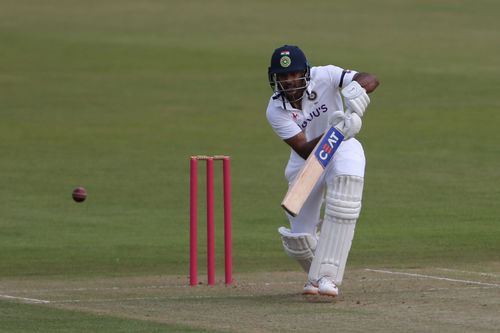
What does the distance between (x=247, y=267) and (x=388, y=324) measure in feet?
12.5

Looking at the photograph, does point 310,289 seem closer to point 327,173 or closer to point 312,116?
point 327,173

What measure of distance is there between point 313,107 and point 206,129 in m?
14.2

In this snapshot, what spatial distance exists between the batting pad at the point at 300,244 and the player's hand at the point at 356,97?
91 cm

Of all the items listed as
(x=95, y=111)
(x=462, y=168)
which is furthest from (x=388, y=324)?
(x=95, y=111)

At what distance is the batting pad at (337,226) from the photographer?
8.95m

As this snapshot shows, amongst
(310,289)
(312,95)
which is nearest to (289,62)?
(312,95)

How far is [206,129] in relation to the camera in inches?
925

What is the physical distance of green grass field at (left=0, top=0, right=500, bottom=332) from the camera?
1300 centimetres

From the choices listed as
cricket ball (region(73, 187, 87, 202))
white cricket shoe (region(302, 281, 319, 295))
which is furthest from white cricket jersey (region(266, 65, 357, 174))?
cricket ball (region(73, 187, 87, 202))

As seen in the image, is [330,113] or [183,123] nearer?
[330,113]

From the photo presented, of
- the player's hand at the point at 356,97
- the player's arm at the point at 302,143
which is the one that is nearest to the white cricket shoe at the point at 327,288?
the player's arm at the point at 302,143

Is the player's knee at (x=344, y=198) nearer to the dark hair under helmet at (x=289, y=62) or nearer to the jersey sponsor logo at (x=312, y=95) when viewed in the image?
the jersey sponsor logo at (x=312, y=95)

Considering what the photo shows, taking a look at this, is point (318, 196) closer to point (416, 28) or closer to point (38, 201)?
point (38, 201)

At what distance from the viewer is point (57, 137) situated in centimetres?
2288
